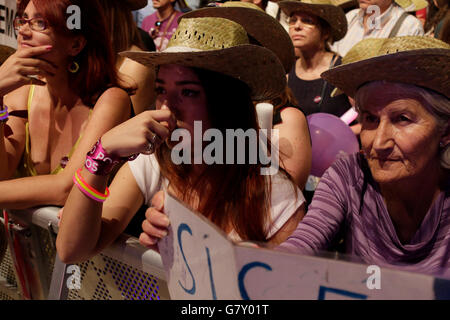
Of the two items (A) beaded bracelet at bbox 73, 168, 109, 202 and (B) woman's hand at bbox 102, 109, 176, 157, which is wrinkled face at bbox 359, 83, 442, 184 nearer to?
(B) woman's hand at bbox 102, 109, 176, 157

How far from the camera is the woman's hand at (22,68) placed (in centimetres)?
204

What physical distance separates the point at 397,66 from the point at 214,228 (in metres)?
0.77

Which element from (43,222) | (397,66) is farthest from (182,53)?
(43,222)

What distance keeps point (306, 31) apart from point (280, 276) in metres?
3.82

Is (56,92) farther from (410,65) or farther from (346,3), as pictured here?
(346,3)

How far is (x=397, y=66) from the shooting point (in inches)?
49.1

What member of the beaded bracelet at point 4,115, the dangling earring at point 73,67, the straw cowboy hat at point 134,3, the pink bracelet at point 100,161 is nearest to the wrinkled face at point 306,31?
the straw cowboy hat at point 134,3

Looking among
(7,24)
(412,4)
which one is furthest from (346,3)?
(7,24)

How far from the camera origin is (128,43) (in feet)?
9.89

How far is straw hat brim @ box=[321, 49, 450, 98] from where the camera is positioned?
1.21 m

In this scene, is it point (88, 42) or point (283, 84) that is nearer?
point (283, 84)

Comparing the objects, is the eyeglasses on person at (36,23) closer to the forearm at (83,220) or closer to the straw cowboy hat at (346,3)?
the forearm at (83,220)

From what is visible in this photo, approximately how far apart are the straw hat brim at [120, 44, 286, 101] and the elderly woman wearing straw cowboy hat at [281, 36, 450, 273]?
0.27 m
